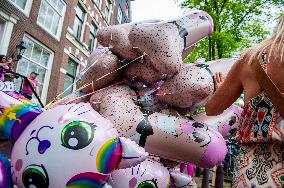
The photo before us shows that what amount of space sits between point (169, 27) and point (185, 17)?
265mm

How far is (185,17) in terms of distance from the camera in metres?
2.13

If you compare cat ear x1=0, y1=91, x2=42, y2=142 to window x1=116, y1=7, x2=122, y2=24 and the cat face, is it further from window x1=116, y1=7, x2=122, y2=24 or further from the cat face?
window x1=116, y1=7, x2=122, y2=24

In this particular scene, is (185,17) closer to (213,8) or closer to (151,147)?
(151,147)

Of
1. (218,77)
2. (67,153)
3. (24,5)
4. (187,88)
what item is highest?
(24,5)

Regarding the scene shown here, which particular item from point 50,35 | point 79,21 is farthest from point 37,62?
point 79,21

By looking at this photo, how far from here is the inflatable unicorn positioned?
1.26 m

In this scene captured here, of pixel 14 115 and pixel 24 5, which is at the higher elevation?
pixel 24 5

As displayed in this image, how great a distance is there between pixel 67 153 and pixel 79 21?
12.2 m

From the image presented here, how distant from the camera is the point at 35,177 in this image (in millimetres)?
1289

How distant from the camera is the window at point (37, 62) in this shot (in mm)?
9133

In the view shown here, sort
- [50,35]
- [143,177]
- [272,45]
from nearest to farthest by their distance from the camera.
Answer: [272,45] < [143,177] < [50,35]

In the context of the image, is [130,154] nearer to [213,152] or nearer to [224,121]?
[213,152]

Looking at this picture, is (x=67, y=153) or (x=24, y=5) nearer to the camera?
(x=67, y=153)

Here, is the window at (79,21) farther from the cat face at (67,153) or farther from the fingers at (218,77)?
the cat face at (67,153)
